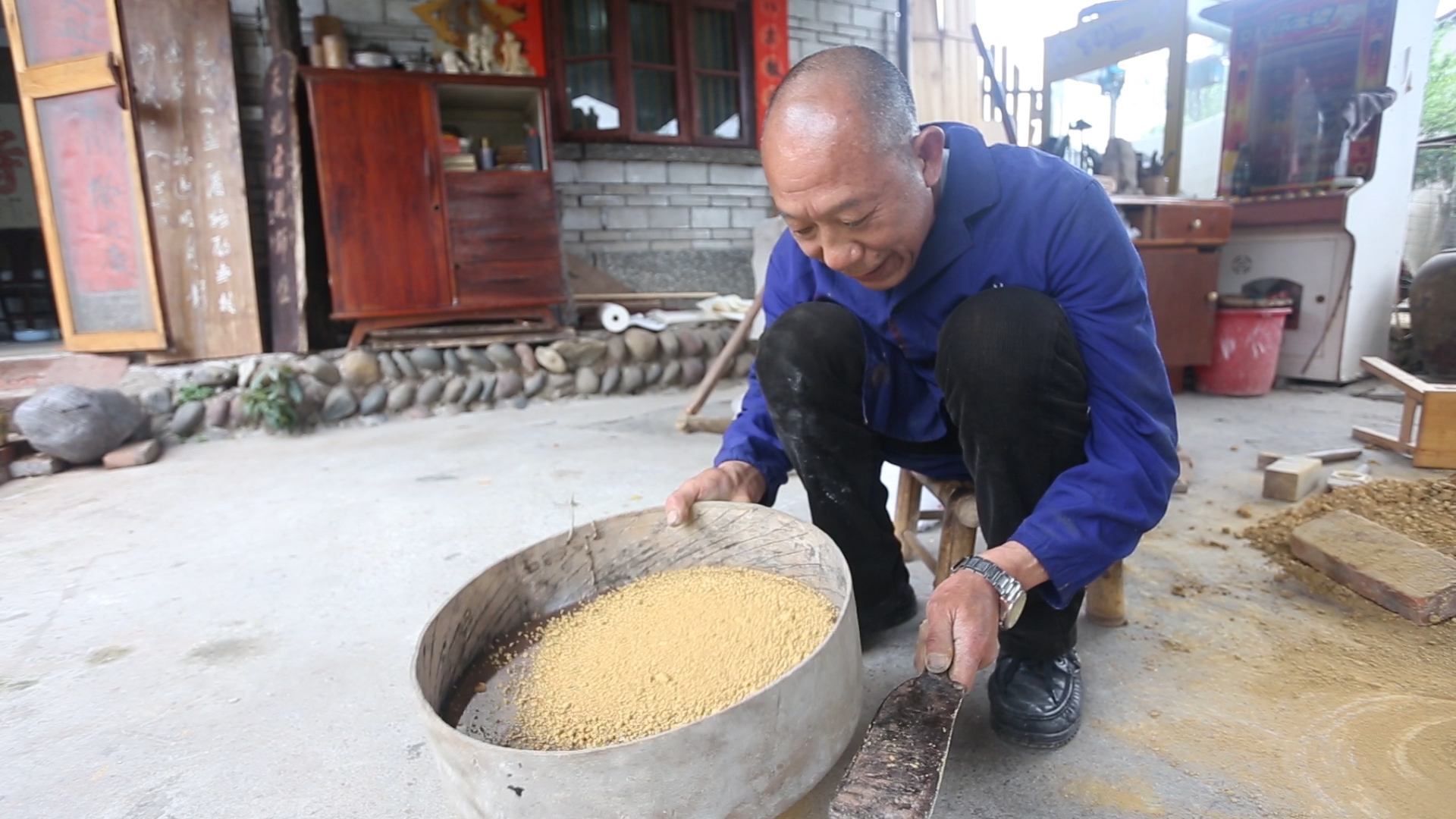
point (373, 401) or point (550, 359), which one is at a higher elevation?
point (550, 359)

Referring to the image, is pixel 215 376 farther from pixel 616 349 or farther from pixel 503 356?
pixel 616 349

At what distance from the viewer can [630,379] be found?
4.37m

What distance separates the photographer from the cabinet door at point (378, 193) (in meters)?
3.70

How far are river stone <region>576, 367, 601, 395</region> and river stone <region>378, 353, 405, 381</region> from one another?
3.15 ft

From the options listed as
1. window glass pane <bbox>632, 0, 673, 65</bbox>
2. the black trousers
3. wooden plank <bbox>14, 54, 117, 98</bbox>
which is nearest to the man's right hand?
the black trousers

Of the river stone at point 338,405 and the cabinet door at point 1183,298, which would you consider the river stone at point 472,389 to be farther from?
the cabinet door at point 1183,298

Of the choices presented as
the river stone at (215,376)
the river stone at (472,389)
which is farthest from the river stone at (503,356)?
the river stone at (215,376)

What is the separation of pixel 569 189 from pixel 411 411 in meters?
1.82

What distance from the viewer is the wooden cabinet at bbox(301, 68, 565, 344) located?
3.72m

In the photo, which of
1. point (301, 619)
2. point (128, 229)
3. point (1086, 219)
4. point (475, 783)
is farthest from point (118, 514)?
point (1086, 219)

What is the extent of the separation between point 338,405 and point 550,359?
1095 millimetres

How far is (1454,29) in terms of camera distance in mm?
5000

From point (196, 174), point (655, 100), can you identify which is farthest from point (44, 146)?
point (655, 100)

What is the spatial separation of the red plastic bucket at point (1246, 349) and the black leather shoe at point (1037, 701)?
306 cm
